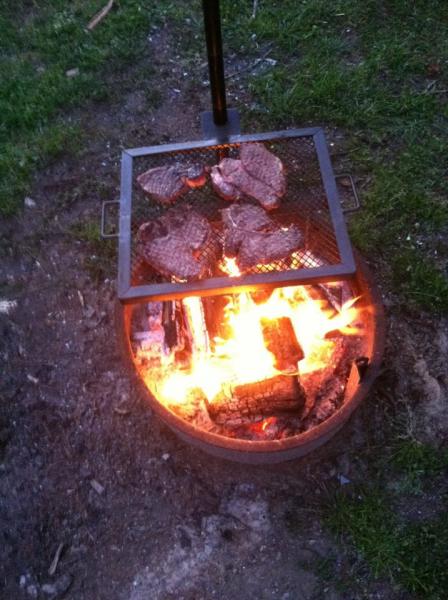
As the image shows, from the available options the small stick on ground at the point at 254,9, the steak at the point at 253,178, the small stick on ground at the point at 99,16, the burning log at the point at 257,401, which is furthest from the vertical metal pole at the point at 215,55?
the small stick on ground at the point at 99,16

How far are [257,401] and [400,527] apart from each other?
944mm

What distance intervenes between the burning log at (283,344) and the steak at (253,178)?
29.5 inches

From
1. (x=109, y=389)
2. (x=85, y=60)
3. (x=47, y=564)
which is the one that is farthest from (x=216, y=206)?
(x=85, y=60)

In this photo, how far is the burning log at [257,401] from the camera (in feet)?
9.06

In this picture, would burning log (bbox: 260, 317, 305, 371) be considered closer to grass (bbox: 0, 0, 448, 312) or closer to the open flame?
the open flame

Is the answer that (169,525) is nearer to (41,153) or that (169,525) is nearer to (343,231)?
(343,231)

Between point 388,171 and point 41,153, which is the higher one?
point 41,153

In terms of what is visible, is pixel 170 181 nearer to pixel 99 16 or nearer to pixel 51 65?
pixel 51 65

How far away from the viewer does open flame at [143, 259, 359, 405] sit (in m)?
2.87

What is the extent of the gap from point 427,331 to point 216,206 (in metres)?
1.58

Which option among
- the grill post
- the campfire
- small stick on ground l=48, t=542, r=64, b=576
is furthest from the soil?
the grill post

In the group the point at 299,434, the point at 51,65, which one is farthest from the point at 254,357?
the point at 51,65

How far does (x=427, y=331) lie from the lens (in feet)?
10.4

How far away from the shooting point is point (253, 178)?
2439 mm
